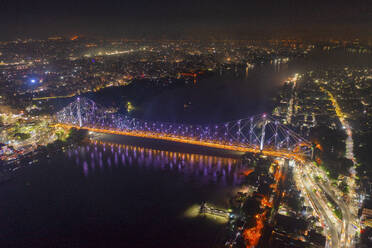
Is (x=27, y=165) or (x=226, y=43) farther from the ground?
(x=226, y=43)

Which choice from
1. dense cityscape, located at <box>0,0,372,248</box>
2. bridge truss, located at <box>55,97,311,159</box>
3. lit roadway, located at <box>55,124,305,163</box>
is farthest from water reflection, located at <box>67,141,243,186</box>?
bridge truss, located at <box>55,97,311,159</box>

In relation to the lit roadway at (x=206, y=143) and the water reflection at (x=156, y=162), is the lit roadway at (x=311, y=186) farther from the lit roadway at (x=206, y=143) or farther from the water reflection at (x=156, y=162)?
the water reflection at (x=156, y=162)

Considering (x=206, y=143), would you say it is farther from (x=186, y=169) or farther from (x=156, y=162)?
(x=156, y=162)

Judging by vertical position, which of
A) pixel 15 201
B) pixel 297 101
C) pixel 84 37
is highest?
pixel 84 37

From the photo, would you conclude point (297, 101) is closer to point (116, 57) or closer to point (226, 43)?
point (116, 57)

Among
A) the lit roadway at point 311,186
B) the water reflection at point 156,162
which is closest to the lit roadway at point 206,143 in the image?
the lit roadway at point 311,186

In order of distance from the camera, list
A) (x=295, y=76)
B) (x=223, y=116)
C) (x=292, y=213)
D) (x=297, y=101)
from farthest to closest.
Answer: (x=295, y=76) < (x=297, y=101) < (x=223, y=116) < (x=292, y=213)

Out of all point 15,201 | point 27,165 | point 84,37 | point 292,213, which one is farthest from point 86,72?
point 292,213

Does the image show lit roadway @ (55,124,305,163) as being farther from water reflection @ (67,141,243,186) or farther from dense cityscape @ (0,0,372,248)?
water reflection @ (67,141,243,186)
